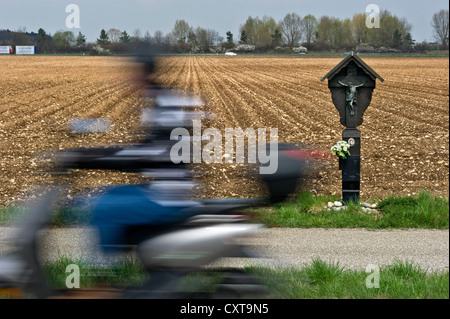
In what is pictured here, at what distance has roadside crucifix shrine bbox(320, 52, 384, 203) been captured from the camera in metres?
5.38

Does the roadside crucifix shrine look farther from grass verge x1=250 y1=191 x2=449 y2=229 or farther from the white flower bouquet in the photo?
grass verge x1=250 y1=191 x2=449 y2=229

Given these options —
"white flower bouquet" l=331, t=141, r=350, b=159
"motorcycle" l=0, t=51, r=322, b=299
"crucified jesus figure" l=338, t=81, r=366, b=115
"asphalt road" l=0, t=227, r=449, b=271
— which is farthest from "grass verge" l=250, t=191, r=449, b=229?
"motorcycle" l=0, t=51, r=322, b=299

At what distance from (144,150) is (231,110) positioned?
38.8 feet

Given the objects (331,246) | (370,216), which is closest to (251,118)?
(370,216)

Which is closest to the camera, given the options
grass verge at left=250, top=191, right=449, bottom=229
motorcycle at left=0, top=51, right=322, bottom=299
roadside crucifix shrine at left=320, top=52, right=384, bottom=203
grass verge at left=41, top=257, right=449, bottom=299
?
motorcycle at left=0, top=51, right=322, bottom=299

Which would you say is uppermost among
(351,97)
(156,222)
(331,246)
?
(351,97)

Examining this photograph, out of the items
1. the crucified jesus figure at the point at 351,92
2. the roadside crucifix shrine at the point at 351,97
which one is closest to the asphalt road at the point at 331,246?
the roadside crucifix shrine at the point at 351,97

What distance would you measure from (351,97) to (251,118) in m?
8.00

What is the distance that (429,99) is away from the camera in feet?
48.7

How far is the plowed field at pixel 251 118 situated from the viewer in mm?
7129

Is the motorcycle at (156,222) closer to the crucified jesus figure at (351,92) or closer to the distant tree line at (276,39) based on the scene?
the distant tree line at (276,39)

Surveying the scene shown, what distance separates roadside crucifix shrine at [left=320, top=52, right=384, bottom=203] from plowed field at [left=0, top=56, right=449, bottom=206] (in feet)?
2.43

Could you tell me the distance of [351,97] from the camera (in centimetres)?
543

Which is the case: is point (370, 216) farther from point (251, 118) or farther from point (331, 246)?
point (251, 118)
